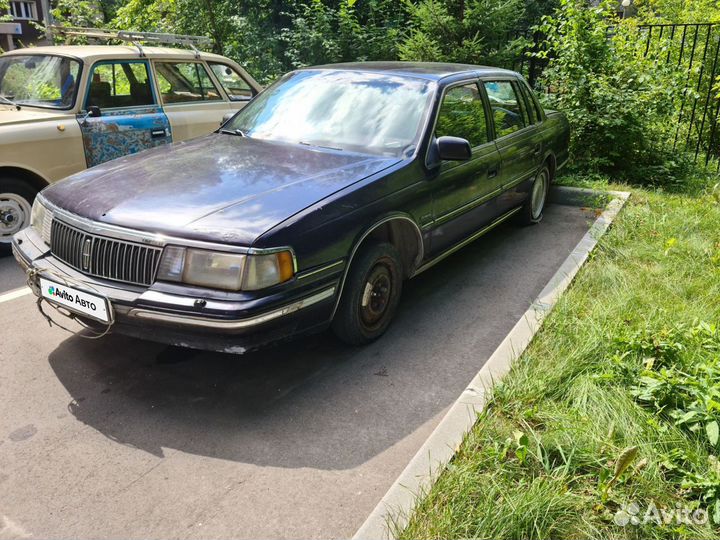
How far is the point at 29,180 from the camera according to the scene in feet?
18.3

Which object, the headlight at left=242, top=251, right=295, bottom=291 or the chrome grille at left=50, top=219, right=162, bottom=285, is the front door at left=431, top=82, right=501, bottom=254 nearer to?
the headlight at left=242, top=251, right=295, bottom=291

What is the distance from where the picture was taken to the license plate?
3.11 meters

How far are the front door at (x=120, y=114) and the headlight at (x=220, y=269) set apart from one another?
3.33 meters

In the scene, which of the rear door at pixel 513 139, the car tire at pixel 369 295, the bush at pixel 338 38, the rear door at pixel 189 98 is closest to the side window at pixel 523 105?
the rear door at pixel 513 139

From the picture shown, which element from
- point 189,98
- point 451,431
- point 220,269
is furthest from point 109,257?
point 189,98

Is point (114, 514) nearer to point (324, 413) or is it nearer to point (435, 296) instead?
point (324, 413)

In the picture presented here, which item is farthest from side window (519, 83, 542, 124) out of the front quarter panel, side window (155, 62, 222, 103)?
side window (155, 62, 222, 103)

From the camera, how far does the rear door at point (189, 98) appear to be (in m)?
6.59

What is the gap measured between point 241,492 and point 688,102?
836 cm

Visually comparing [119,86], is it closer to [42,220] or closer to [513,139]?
[42,220]

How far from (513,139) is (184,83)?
12.1 ft

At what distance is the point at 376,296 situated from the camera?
156 inches

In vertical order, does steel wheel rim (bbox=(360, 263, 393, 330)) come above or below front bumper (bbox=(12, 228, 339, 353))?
below

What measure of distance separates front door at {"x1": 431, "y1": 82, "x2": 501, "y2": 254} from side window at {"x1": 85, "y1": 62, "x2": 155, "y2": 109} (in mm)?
3400
